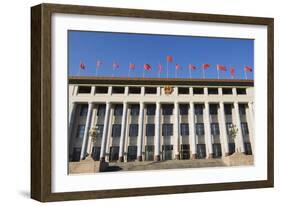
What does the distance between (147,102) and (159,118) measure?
16 centimetres

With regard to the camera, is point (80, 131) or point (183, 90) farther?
point (183, 90)

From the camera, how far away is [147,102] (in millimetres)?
4359

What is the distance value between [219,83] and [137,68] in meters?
0.68

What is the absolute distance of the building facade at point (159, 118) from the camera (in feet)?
13.8

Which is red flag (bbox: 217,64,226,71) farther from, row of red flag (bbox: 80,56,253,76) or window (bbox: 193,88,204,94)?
window (bbox: 193,88,204,94)

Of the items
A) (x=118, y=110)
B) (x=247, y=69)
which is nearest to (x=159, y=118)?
(x=118, y=110)

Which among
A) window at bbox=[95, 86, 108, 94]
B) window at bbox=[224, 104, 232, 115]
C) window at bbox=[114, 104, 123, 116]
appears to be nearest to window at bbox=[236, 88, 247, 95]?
window at bbox=[224, 104, 232, 115]

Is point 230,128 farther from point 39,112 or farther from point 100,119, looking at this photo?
point 39,112

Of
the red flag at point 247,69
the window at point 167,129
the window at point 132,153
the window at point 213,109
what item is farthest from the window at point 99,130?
the red flag at point 247,69

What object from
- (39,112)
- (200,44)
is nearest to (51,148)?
(39,112)

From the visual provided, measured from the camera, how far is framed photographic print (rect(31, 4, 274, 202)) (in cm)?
404

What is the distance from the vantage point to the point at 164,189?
14.4ft

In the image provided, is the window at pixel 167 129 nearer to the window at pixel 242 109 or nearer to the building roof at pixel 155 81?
the building roof at pixel 155 81

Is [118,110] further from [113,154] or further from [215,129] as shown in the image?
[215,129]
